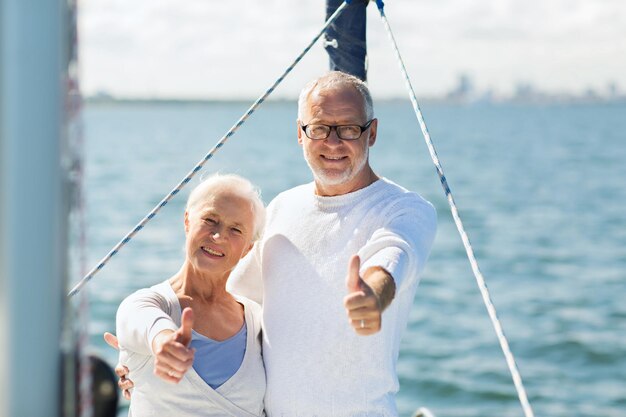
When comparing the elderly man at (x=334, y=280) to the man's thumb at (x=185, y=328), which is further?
the elderly man at (x=334, y=280)

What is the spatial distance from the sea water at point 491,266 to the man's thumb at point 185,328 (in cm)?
32

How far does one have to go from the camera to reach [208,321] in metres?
2.44

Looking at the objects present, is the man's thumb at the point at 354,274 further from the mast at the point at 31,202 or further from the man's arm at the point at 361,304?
the mast at the point at 31,202

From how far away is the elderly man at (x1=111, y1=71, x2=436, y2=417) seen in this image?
242 cm

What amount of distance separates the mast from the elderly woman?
919 mm

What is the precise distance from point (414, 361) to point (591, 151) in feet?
83.0

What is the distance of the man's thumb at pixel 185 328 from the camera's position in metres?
2.04

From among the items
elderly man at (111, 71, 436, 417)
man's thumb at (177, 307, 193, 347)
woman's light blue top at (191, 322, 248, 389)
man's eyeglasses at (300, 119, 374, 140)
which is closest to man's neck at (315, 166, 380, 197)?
elderly man at (111, 71, 436, 417)

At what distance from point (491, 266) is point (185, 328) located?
11706 mm

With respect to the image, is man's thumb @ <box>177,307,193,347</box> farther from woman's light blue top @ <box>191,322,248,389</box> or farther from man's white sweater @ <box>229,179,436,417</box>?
man's white sweater @ <box>229,179,436,417</box>

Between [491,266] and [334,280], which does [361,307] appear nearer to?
[334,280]

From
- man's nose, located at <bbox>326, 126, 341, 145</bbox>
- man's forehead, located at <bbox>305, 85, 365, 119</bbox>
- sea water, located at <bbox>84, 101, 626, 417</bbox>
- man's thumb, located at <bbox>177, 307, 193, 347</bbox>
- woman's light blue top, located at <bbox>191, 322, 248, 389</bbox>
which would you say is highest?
sea water, located at <bbox>84, 101, 626, 417</bbox>

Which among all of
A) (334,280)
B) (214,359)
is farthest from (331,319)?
(214,359)

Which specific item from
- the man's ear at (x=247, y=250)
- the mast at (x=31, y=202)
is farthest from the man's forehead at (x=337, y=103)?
the mast at (x=31, y=202)
